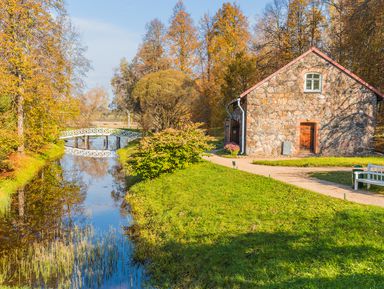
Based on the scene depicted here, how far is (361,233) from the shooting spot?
7.55 metres

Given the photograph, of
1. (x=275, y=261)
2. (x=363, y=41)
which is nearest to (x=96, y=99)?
(x=363, y=41)

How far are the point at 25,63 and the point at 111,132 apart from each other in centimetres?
2339

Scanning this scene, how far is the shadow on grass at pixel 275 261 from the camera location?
243 inches

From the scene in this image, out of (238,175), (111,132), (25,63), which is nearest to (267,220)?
(238,175)

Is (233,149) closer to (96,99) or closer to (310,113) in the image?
(310,113)

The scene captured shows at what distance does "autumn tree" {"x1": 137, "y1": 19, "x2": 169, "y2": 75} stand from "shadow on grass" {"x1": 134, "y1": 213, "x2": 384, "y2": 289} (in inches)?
1577

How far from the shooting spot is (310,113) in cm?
2150

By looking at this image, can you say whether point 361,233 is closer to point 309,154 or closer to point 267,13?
point 309,154

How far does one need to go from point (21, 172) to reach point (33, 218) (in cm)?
803

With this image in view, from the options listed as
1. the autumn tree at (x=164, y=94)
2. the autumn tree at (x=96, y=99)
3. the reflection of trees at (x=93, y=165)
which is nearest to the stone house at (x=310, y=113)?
the reflection of trees at (x=93, y=165)

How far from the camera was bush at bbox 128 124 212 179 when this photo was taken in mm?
16969

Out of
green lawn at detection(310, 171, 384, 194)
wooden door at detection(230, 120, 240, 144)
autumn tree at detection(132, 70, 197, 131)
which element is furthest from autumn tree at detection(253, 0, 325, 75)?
green lawn at detection(310, 171, 384, 194)

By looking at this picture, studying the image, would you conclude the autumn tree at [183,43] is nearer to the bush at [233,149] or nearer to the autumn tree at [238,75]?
the autumn tree at [238,75]

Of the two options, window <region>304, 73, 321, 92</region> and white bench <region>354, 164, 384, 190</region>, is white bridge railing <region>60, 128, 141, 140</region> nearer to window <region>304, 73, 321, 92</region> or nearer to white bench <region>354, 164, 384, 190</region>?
window <region>304, 73, 321, 92</region>
